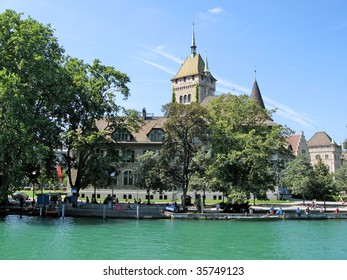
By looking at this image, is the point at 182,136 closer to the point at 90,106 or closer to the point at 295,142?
the point at 90,106

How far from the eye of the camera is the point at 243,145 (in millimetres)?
46375

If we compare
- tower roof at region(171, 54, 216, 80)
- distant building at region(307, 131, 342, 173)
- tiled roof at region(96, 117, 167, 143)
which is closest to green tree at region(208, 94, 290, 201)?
tiled roof at region(96, 117, 167, 143)

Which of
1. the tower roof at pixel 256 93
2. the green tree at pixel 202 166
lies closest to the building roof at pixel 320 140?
the tower roof at pixel 256 93

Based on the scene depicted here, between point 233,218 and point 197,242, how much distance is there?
1663 centimetres

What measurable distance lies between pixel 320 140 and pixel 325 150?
12.5ft

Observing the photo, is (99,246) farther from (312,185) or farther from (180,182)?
(312,185)

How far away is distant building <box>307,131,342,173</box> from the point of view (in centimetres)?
13012

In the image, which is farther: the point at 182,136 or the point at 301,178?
the point at 301,178

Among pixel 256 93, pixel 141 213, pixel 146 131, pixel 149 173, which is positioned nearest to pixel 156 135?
pixel 146 131

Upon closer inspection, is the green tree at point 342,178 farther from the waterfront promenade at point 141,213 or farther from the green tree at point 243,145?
the green tree at point 243,145

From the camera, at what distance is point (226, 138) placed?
47125mm

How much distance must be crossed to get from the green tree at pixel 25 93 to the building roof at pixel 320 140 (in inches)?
4132
